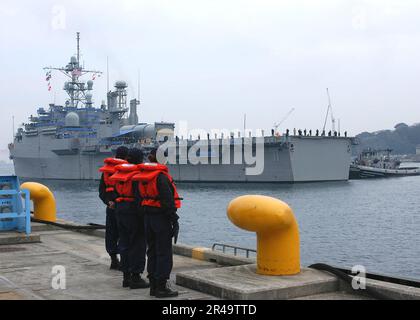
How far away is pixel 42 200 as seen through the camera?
11.7 m

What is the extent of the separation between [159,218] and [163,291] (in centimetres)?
71

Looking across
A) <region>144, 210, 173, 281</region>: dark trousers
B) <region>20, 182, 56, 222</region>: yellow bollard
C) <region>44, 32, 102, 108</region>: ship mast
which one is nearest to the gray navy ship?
<region>44, 32, 102, 108</region>: ship mast

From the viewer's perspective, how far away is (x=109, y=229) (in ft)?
22.1

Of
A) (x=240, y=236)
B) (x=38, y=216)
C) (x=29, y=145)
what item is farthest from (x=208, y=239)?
(x=29, y=145)

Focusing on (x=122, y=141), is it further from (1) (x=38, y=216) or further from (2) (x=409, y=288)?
(2) (x=409, y=288)

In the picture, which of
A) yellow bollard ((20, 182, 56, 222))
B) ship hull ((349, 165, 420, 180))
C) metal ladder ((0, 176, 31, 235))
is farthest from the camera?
ship hull ((349, 165, 420, 180))

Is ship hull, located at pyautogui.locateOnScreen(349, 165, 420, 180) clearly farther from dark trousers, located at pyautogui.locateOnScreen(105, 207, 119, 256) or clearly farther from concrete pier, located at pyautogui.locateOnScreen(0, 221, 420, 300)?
dark trousers, located at pyautogui.locateOnScreen(105, 207, 119, 256)

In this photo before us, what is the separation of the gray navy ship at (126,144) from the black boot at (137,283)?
46470 mm

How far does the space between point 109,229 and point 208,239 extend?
14.6 m

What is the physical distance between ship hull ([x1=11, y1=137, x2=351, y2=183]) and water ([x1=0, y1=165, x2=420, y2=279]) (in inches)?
387

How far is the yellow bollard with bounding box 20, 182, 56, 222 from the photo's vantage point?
11.5 metres
